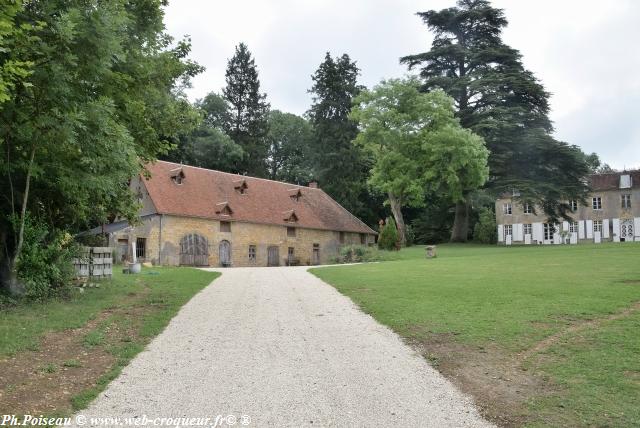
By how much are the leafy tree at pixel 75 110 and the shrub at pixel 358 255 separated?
70.5 ft

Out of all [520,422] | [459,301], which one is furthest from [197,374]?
[459,301]

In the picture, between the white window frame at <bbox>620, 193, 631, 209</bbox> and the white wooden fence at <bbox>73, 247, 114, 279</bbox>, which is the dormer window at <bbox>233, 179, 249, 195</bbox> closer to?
the white wooden fence at <bbox>73, 247, 114, 279</bbox>

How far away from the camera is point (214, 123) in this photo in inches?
2366

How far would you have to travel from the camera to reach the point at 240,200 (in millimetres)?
39219

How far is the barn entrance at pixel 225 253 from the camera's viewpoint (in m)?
36.2

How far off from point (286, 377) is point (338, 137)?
4500 cm

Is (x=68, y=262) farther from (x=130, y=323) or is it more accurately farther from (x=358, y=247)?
(x=358, y=247)

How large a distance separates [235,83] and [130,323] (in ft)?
168

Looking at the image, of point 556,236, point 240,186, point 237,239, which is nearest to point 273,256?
point 237,239

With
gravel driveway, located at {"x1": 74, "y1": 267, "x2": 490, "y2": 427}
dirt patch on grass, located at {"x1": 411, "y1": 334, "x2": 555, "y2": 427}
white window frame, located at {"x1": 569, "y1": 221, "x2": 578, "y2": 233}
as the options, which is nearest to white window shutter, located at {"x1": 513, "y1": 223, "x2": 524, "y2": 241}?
white window frame, located at {"x1": 569, "y1": 221, "x2": 578, "y2": 233}

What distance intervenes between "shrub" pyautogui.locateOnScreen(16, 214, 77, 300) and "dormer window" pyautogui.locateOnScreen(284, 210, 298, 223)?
90.0 ft

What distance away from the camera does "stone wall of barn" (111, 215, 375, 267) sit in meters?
32.8

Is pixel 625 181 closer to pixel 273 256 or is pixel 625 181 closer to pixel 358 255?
pixel 358 255

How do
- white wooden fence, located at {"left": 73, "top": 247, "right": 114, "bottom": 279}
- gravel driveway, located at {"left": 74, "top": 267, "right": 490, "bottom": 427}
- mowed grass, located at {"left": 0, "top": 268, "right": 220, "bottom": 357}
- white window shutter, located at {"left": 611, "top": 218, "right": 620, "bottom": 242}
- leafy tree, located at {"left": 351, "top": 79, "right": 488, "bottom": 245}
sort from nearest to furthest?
gravel driveway, located at {"left": 74, "top": 267, "right": 490, "bottom": 427} < mowed grass, located at {"left": 0, "top": 268, "right": 220, "bottom": 357} < white wooden fence, located at {"left": 73, "top": 247, "right": 114, "bottom": 279} < leafy tree, located at {"left": 351, "top": 79, "right": 488, "bottom": 245} < white window shutter, located at {"left": 611, "top": 218, "right": 620, "bottom": 242}
